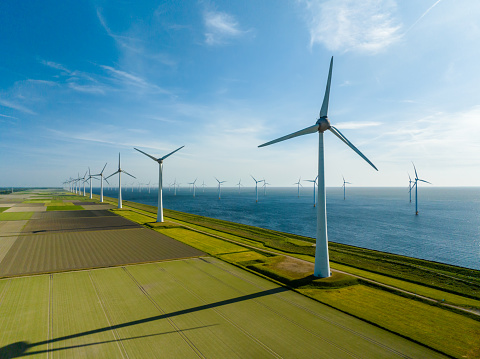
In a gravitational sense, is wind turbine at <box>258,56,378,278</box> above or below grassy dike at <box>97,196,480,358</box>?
above

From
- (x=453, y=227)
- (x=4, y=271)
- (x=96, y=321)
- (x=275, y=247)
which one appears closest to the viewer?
(x=96, y=321)

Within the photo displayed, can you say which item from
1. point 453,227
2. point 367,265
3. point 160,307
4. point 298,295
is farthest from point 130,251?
point 453,227

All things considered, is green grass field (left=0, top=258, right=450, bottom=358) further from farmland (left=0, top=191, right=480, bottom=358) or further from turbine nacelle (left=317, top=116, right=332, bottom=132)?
turbine nacelle (left=317, top=116, right=332, bottom=132)

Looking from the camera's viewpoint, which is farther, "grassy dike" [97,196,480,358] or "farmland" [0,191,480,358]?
"grassy dike" [97,196,480,358]

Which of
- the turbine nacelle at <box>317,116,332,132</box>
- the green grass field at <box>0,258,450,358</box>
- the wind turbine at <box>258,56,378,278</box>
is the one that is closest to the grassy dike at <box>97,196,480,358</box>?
the wind turbine at <box>258,56,378,278</box>

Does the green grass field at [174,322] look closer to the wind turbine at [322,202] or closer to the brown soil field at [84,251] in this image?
Answer: the brown soil field at [84,251]

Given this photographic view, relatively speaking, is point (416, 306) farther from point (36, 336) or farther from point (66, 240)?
point (66, 240)

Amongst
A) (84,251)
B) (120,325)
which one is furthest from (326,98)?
(84,251)

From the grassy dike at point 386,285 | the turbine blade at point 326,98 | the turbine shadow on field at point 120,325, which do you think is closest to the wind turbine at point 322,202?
the turbine blade at point 326,98
